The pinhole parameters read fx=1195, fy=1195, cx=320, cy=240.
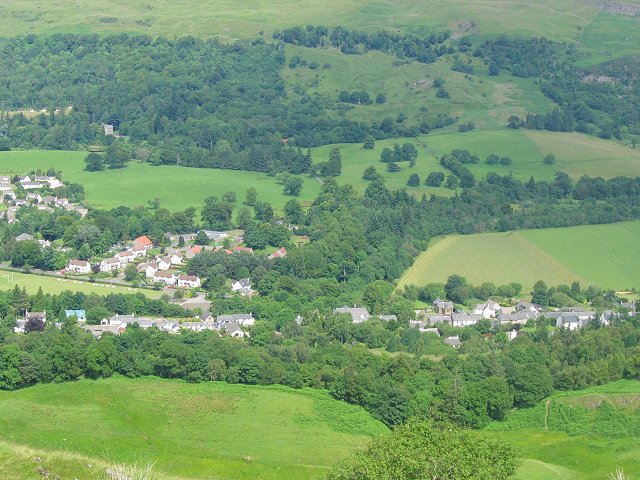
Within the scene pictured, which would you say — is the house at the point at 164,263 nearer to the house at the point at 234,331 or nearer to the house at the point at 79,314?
the house at the point at 79,314

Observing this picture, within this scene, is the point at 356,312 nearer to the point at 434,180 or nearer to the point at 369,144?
the point at 434,180

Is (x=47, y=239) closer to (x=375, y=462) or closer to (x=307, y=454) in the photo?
A: (x=307, y=454)

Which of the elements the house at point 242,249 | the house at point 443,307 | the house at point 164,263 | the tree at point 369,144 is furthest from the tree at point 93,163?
the house at point 443,307

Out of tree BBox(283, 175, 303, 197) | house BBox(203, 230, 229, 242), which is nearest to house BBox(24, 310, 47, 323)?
house BBox(203, 230, 229, 242)

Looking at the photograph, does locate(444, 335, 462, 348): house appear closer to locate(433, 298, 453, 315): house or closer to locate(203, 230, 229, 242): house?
locate(433, 298, 453, 315): house

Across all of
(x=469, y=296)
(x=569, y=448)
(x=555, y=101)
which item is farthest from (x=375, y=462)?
(x=555, y=101)
